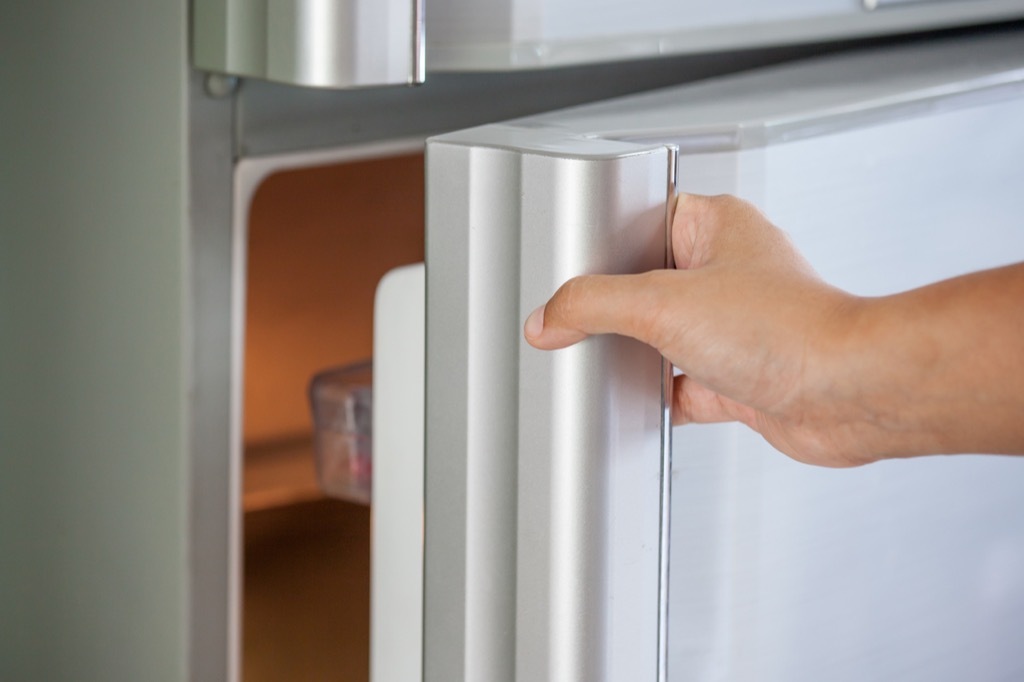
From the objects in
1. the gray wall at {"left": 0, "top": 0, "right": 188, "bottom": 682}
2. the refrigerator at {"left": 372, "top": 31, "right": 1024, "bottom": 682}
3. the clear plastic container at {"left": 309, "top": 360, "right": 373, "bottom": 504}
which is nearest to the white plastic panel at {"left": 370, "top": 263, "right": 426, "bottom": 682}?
the refrigerator at {"left": 372, "top": 31, "right": 1024, "bottom": 682}

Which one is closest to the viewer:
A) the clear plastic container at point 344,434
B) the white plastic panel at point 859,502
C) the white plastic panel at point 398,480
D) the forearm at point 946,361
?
the forearm at point 946,361

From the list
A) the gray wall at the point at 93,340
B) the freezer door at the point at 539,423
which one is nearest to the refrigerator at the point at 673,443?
the freezer door at the point at 539,423

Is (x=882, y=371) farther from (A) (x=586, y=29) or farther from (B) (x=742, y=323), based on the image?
(A) (x=586, y=29)

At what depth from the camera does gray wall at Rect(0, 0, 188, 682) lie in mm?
679

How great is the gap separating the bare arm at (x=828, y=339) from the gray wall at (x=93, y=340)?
0.98ft

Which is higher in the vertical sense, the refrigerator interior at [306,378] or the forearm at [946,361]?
the forearm at [946,361]

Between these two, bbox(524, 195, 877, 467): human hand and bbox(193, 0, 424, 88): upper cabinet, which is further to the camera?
bbox(193, 0, 424, 88): upper cabinet

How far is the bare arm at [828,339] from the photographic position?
1.45 ft

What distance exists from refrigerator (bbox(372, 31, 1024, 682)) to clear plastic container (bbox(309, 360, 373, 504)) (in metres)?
0.25

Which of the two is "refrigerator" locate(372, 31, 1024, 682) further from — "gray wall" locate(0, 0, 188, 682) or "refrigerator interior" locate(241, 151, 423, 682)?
"refrigerator interior" locate(241, 151, 423, 682)

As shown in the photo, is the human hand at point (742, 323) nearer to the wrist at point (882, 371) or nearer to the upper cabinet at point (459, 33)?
the wrist at point (882, 371)

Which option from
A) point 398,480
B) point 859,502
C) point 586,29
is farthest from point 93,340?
point 859,502

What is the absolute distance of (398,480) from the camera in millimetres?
691

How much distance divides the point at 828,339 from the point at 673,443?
0.14 metres
